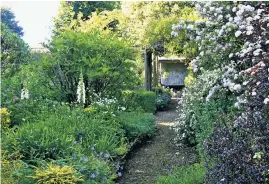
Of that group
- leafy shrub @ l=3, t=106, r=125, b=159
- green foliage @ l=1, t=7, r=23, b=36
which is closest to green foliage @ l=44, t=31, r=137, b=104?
leafy shrub @ l=3, t=106, r=125, b=159

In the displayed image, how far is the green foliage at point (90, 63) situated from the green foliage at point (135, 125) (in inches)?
45.5

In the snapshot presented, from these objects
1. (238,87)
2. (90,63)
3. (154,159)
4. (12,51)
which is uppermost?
(12,51)

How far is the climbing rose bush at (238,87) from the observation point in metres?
3.85

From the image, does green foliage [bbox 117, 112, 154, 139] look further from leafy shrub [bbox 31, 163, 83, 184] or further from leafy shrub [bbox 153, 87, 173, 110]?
leafy shrub [bbox 153, 87, 173, 110]

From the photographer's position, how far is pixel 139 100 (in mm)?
12086

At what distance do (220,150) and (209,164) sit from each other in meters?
0.48

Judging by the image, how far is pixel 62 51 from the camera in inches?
366

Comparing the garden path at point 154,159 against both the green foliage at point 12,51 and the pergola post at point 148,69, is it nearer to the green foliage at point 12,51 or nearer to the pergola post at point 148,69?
the green foliage at point 12,51

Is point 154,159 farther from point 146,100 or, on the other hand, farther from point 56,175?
point 146,100

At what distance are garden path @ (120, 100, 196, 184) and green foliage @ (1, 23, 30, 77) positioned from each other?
185 inches

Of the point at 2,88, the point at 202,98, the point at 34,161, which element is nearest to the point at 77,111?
the point at 2,88

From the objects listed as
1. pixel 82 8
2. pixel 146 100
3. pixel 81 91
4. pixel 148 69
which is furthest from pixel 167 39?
pixel 82 8

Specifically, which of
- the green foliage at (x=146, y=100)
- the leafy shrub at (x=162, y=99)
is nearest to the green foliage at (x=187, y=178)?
the green foliage at (x=146, y=100)

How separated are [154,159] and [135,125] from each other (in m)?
1.11
